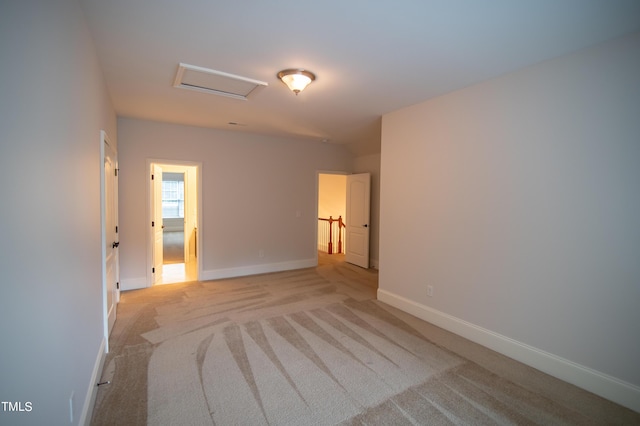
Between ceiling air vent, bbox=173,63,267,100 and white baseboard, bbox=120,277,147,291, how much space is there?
10.8ft

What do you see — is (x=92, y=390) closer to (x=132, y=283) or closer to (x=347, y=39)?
(x=132, y=283)

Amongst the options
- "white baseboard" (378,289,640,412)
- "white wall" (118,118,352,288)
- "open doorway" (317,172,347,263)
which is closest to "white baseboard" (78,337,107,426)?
"white wall" (118,118,352,288)

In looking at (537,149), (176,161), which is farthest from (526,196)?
(176,161)

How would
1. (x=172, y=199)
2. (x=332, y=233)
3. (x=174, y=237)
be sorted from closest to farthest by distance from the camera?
(x=332, y=233) < (x=174, y=237) < (x=172, y=199)

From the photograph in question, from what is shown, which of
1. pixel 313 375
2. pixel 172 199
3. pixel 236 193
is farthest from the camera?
pixel 172 199

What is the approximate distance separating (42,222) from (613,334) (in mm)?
3687

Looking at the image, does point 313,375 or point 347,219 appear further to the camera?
point 347,219

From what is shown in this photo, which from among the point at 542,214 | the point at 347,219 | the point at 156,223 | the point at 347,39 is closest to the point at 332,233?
the point at 347,219

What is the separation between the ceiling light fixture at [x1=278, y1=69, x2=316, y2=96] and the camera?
2.81 meters

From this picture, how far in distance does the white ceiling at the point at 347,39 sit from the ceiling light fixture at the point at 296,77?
8cm

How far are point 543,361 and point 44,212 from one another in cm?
370

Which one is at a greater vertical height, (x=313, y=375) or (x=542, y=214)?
(x=542, y=214)

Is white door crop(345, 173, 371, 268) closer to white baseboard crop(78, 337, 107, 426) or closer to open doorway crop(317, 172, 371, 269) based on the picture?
open doorway crop(317, 172, 371, 269)

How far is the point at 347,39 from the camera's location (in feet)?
7.45
